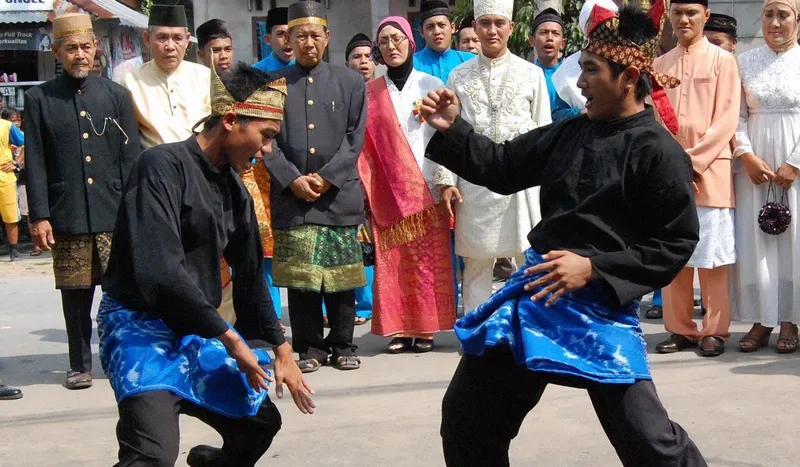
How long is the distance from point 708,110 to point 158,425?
425 centimetres

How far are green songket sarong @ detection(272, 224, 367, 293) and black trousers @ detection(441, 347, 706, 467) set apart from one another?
9.58 feet

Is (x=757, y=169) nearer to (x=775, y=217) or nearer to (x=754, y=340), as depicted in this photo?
(x=775, y=217)

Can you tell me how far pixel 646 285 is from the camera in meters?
3.46

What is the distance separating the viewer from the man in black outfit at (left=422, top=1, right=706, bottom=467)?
11.2 ft

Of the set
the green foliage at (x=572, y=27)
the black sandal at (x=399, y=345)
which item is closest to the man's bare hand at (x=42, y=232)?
the black sandal at (x=399, y=345)

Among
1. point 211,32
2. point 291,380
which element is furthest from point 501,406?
point 211,32

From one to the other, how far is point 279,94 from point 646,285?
1.39 meters

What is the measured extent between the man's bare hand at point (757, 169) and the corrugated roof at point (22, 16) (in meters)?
11.7

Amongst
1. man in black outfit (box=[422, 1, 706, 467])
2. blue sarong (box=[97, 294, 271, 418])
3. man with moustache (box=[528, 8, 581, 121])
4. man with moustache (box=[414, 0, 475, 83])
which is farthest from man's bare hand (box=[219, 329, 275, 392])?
man with moustache (box=[528, 8, 581, 121])

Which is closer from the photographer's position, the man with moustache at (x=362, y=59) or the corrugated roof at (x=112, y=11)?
the man with moustache at (x=362, y=59)

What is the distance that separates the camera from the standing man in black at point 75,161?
20.2 feet

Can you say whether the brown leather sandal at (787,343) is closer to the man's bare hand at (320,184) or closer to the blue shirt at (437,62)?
the man's bare hand at (320,184)

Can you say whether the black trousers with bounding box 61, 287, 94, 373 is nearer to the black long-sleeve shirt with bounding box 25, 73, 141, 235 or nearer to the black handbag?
the black long-sleeve shirt with bounding box 25, 73, 141, 235

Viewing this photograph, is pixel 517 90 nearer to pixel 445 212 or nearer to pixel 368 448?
pixel 445 212
